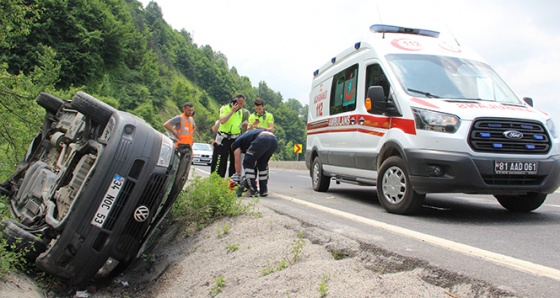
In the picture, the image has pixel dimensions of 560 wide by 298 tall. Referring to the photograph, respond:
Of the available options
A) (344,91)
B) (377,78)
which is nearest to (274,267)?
(377,78)

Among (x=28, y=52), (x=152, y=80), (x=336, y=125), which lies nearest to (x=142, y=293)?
(x=336, y=125)

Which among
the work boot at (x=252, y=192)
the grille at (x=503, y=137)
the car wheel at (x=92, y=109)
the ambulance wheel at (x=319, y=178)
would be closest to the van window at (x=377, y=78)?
the grille at (x=503, y=137)

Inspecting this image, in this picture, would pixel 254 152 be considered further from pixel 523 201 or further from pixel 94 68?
pixel 94 68

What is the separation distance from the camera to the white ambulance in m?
5.10

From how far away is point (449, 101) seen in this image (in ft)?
18.0

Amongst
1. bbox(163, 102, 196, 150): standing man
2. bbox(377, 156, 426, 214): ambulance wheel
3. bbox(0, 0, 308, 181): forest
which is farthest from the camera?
bbox(163, 102, 196, 150): standing man

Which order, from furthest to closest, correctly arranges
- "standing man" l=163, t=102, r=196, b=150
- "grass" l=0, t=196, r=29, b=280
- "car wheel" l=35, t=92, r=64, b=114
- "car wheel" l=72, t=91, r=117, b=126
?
"standing man" l=163, t=102, r=196, b=150
"car wheel" l=35, t=92, r=64, b=114
"car wheel" l=72, t=91, r=117, b=126
"grass" l=0, t=196, r=29, b=280

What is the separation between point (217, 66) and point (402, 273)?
151 metres

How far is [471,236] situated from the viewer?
438 cm

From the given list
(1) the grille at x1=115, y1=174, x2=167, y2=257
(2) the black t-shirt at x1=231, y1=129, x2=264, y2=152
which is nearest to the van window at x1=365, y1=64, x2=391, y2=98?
(2) the black t-shirt at x1=231, y1=129, x2=264, y2=152

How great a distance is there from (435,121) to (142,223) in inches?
130

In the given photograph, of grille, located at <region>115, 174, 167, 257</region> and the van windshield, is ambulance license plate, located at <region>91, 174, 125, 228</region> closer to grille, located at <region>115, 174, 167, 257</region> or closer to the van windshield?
grille, located at <region>115, 174, 167, 257</region>

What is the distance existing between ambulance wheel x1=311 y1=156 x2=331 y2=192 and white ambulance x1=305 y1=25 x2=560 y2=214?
1241 millimetres

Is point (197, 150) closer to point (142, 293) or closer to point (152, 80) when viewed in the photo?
point (142, 293)
